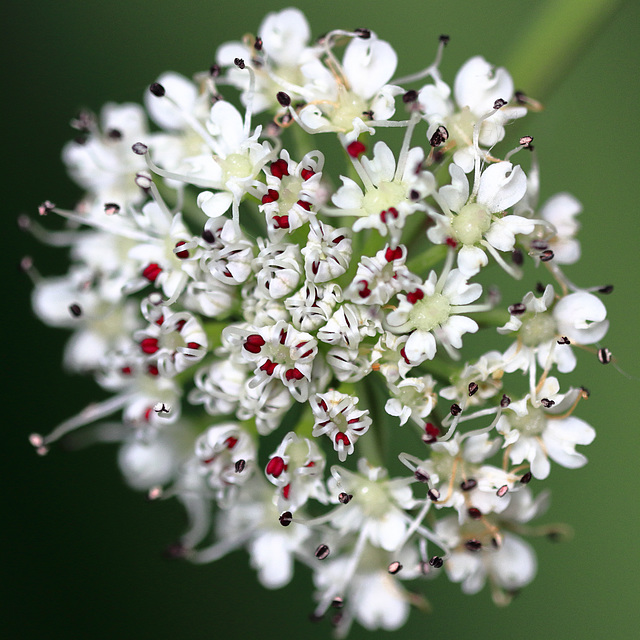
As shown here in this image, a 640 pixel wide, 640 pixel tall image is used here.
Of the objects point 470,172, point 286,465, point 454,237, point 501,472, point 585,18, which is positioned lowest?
point 286,465

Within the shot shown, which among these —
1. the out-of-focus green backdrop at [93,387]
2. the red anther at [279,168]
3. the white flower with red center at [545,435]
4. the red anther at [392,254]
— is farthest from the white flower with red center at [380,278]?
the out-of-focus green backdrop at [93,387]

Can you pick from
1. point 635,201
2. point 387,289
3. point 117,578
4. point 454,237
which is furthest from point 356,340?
point 117,578

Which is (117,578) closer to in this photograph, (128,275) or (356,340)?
(128,275)

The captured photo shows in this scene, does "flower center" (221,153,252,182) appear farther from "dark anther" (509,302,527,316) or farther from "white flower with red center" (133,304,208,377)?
"dark anther" (509,302,527,316)

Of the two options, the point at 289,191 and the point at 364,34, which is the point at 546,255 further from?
the point at 364,34

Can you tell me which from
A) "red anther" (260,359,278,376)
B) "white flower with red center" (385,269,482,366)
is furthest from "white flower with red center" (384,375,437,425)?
"red anther" (260,359,278,376)

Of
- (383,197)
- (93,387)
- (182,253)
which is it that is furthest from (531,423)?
(93,387)
